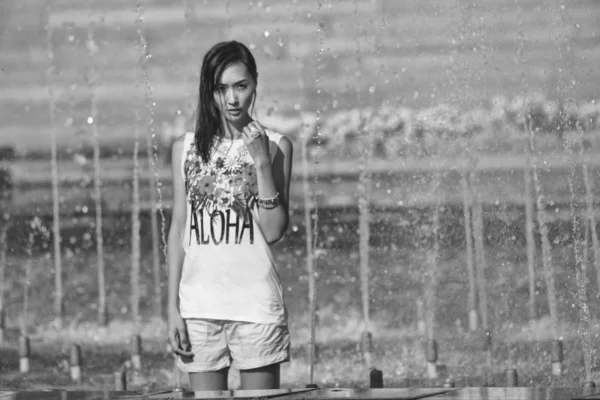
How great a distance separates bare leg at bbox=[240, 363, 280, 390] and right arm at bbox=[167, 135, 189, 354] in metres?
0.15

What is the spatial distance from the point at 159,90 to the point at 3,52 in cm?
303

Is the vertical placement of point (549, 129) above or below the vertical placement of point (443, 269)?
above

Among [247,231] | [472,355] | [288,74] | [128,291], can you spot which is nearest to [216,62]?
[247,231]

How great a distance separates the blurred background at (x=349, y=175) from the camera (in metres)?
8.21

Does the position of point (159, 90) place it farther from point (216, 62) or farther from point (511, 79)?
point (216, 62)

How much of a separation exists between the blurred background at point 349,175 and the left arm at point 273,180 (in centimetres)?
405

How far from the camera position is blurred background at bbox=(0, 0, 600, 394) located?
821 cm

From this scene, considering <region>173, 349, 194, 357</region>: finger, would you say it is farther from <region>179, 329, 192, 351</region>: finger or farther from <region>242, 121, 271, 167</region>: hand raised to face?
<region>242, 121, 271, 167</region>: hand raised to face

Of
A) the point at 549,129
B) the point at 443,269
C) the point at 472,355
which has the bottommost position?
the point at 472,355

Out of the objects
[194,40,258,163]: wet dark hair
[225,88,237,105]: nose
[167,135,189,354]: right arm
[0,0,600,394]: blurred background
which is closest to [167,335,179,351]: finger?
[167,135,189,354]: right arm

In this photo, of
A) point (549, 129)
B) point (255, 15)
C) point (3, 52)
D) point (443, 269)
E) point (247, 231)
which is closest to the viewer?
point (247, 231)

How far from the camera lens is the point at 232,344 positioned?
2.79 m

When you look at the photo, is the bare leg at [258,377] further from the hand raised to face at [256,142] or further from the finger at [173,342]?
the hand raised to face at [256,142]

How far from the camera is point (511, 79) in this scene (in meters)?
10.3
